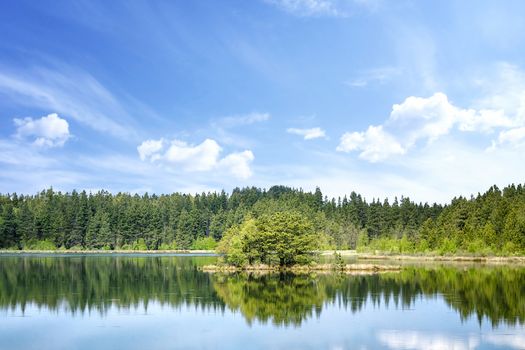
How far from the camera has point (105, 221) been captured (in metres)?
149

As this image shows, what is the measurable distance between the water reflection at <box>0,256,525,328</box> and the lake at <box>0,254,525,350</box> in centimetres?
8

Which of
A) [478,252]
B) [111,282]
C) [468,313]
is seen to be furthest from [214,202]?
[468,313]

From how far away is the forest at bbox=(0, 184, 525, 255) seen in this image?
111562 mm

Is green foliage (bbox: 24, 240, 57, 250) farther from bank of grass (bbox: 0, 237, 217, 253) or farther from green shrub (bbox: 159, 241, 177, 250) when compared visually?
green shrub (bbox: 159, 241, 177, 250)

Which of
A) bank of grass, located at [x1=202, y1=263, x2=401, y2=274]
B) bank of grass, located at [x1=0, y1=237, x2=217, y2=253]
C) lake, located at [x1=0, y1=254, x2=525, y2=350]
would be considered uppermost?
bank of grass, located at [x1=0, y1=237, x2=217, y2=253]

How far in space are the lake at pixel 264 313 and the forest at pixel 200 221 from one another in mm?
59373

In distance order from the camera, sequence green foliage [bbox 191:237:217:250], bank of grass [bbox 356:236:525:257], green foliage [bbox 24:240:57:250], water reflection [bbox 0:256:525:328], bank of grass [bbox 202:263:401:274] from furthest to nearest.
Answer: green foliage [bbox 191:237:217:250], green foliage [bbox 24:240:57:250], bank of grass [bbox 356:236:525:257], bank of grass [bbox 202:263:401:274], water reflection [bbox 0:256:525:328]

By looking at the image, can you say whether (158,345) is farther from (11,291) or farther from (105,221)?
(105,221)

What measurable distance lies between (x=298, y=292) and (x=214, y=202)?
466ft

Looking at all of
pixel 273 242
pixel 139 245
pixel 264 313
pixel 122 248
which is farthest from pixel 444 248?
pixel 122 248

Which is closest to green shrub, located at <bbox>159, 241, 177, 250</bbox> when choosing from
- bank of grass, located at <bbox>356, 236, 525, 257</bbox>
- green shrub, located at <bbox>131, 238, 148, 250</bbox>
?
green shrub, located at <bbox>131, 238, 148, 250</bbox>

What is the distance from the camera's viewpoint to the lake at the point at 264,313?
24797 mm

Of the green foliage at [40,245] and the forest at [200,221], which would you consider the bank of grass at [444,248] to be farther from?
the green foliage at [40,245]

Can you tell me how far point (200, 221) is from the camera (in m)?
167
